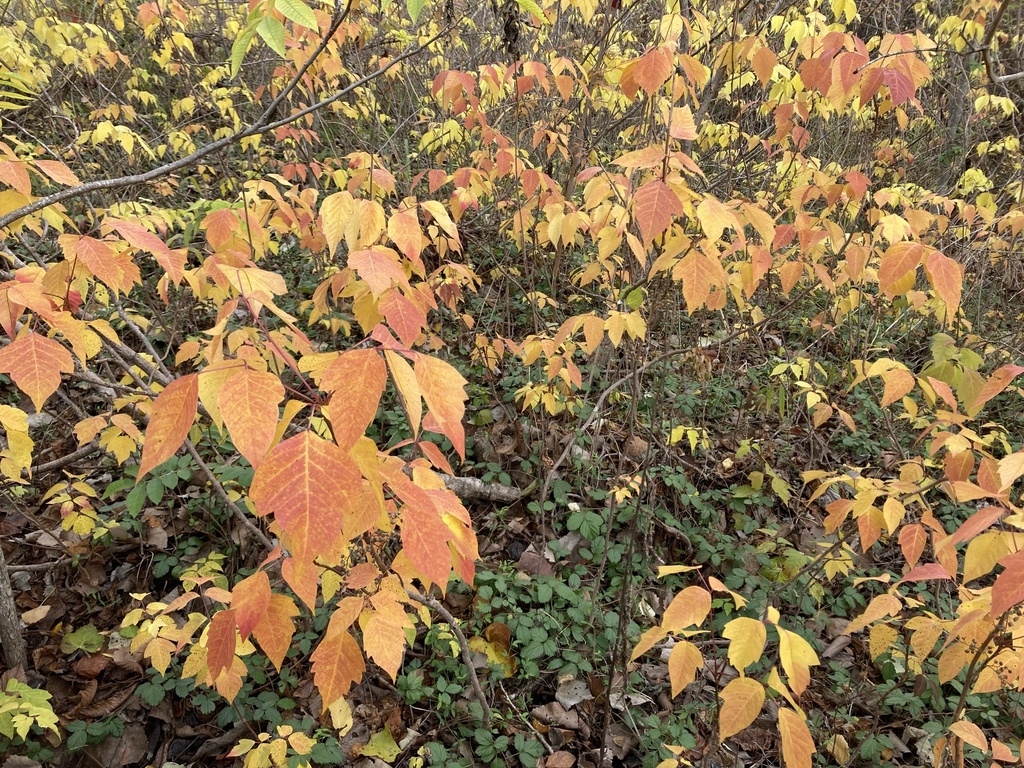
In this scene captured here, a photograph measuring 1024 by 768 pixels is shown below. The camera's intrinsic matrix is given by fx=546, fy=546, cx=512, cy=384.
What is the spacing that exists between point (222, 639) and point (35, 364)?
2.52 ft

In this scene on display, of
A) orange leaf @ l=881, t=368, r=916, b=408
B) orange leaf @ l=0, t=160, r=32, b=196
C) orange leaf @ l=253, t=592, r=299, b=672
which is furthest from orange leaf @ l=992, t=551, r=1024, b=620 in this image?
orange leaf @ l=0, t=160, r=32, b=196

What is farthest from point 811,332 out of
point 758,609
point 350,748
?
point 350,748

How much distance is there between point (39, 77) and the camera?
4484 millimetres

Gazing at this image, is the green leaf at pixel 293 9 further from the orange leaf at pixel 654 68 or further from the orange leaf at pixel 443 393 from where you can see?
the orange leaf at pixel 654 68

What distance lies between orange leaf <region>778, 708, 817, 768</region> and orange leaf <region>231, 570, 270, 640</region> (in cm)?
128

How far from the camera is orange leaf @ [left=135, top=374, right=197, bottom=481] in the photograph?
937mm

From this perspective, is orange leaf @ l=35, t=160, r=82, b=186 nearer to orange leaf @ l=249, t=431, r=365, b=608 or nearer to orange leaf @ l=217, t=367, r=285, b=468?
orange leaf @ l=217, t=367, r=285, b=468

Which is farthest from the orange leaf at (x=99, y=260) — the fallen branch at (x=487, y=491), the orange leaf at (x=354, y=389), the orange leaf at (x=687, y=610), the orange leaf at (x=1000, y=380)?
the orange leaf at (x=1000, y=380)

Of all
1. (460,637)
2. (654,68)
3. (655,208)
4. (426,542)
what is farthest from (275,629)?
(654,68)

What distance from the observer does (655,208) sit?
1713 mm

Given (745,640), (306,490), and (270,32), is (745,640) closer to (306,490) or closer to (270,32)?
(306,490)

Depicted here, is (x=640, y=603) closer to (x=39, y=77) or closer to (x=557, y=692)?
(x=557, y=692)

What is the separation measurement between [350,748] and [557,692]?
0.97 meters

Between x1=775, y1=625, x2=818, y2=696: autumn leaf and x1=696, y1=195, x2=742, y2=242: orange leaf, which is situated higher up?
x1=696, y1=195, x2=742, y2=242: orange leaf
